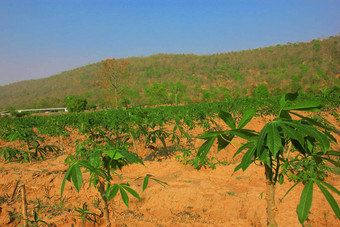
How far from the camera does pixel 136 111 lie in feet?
16.6

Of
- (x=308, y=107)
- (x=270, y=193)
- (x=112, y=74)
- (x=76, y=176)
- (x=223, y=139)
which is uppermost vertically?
Result: (x=112, y=74)

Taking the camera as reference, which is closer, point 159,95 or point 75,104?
point 75,104

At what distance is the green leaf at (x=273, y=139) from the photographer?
82cm

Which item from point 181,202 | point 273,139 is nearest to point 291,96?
point 273,139

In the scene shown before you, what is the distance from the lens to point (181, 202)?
9.70ft

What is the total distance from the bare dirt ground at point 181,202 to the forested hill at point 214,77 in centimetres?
2698

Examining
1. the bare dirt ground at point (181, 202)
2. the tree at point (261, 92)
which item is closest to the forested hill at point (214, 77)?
the tree at point (261, 92)

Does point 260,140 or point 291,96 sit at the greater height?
point 291,96

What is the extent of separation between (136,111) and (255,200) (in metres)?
3.30

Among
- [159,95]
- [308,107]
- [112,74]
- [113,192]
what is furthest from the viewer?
[159,95]

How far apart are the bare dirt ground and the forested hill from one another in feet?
88.5

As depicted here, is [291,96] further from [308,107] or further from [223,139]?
[223,139]

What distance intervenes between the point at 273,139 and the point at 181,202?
7.98 ft

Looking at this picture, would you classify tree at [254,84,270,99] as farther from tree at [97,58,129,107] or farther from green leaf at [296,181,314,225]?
green leaf at [296,181,314,225]
